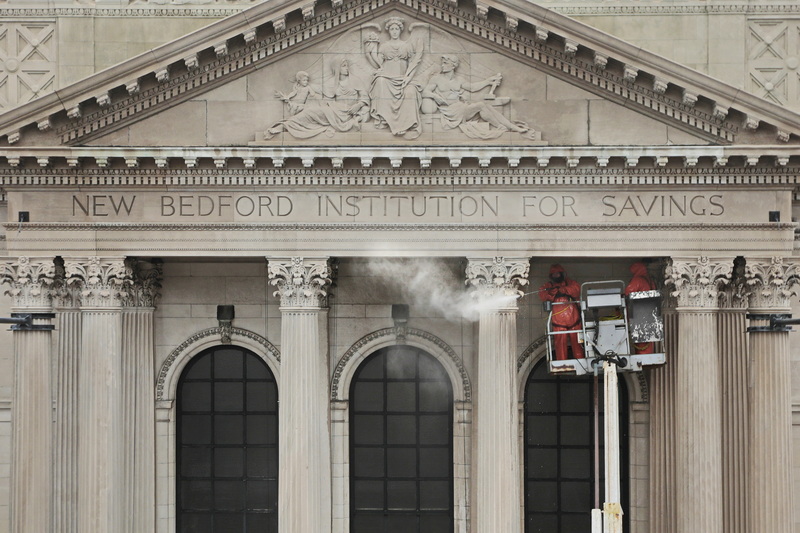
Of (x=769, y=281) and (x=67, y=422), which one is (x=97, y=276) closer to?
(x=67, y=422)

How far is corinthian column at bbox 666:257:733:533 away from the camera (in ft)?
83.6

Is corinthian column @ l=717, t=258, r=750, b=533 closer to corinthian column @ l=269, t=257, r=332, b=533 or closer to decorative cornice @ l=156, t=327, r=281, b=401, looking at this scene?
corinthian column @ l=269, t=257, r=332, b=533

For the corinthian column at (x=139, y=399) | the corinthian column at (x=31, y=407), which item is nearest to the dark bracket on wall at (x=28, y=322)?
the corinthian column at (x=31, y=407)

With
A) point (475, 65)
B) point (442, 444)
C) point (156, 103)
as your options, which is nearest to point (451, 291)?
point (442, 444)

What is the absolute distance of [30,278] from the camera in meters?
26.0

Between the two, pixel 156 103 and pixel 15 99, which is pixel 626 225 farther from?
pixel 15 99

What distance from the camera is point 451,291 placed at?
94.7ft

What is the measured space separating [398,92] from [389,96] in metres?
0.21

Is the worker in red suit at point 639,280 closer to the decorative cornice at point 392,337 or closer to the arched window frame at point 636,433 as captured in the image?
the arched window frame at point 636,433

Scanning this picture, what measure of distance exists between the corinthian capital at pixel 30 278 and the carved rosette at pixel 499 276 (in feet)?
30.1

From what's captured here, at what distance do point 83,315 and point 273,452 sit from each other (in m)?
6.21

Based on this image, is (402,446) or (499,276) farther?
(402,446)

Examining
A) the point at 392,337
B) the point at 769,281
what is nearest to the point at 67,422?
the point at 392,337

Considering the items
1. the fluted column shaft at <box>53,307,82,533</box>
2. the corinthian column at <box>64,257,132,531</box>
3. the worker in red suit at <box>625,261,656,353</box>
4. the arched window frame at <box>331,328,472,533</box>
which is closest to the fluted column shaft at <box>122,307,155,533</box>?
the fluted column shaft at <box>53,307,82,533</box>
